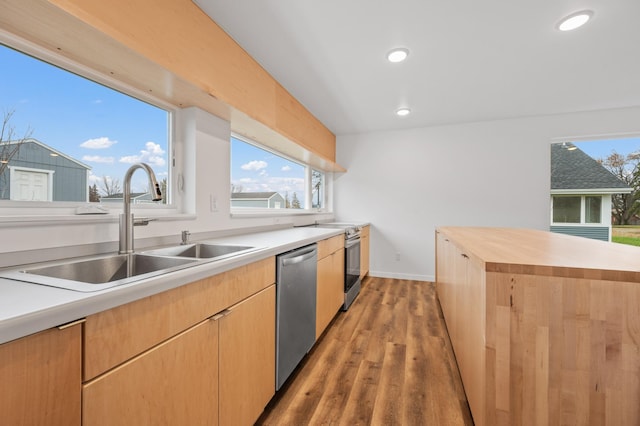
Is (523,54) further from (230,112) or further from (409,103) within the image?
(230,112)

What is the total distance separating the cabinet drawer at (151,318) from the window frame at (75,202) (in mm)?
635

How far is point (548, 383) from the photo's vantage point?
0.99 m

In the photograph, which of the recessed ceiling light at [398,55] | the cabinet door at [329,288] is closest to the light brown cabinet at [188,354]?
the cabinet door at [329,288]

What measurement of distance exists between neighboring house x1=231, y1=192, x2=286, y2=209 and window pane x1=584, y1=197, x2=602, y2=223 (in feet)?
13.3

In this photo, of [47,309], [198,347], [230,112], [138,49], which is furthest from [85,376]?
[230,112]

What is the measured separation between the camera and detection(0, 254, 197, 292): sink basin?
0.75 meters

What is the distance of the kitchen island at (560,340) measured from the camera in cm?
94

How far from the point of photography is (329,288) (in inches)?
94.0

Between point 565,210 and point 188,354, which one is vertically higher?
point 565,210

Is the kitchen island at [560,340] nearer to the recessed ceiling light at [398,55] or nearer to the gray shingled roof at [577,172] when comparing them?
the recessed ceiling light at [398,55]

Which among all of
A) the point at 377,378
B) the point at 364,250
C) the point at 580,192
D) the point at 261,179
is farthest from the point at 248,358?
the point at 580,192

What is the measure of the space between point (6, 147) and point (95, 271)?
1.92 ft

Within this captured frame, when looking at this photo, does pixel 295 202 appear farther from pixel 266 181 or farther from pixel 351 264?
pixel 351 264

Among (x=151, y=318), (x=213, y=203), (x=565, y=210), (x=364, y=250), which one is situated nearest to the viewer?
(x=151, y=318)
